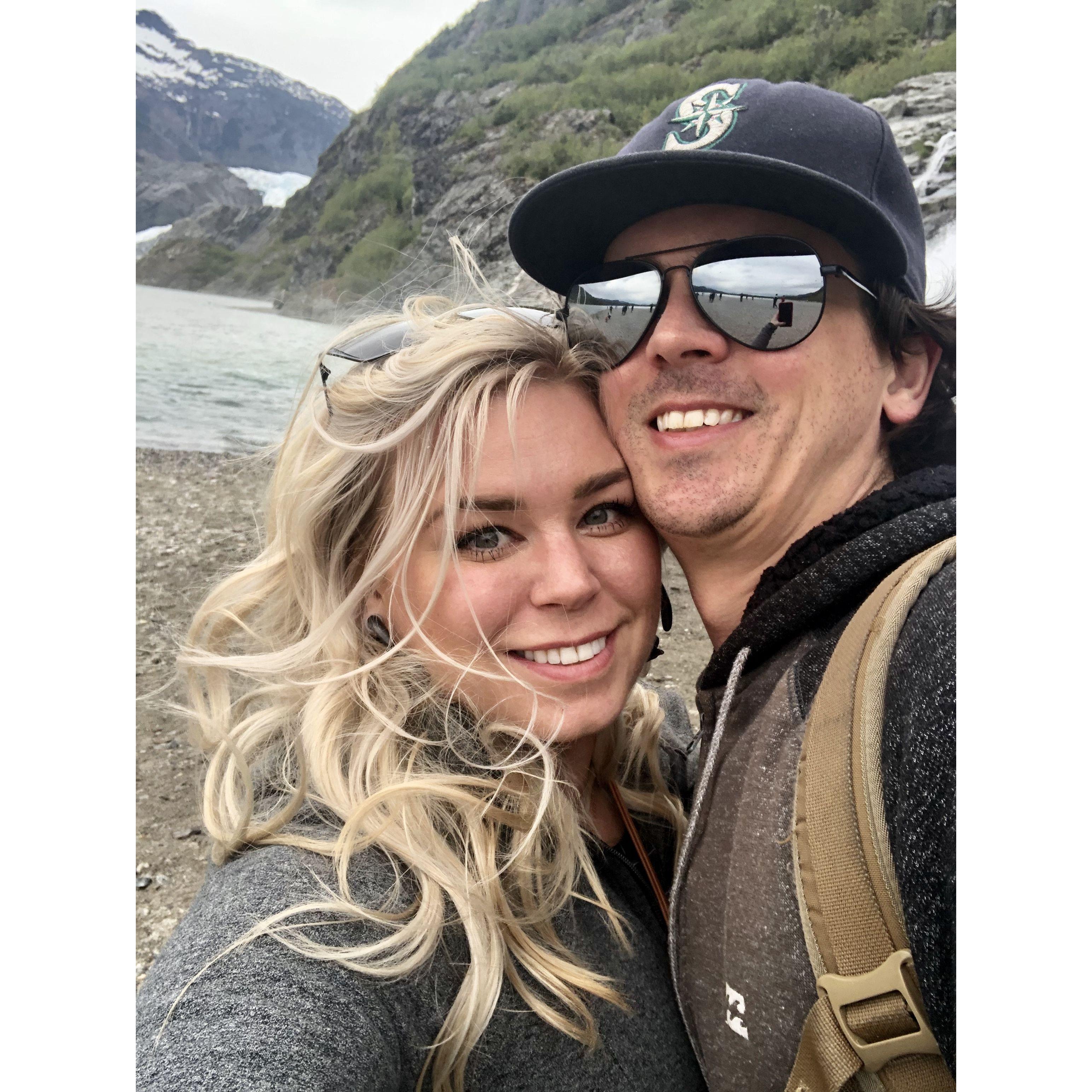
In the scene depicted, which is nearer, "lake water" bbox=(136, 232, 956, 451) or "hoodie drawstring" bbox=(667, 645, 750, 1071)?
"hoodie drawstring" bbox=(667, 645, 750, 1071)

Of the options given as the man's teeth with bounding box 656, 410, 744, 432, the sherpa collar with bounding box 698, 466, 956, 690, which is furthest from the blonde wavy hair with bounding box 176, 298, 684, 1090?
the sherpa collar with bounding box 698, 466, 956, 690

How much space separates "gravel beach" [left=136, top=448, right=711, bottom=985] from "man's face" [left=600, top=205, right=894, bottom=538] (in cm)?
182

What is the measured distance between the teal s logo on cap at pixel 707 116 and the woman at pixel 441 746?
1.58 ft

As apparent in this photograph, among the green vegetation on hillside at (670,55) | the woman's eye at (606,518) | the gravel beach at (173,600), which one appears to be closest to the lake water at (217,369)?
the gravel beach at (173,600)

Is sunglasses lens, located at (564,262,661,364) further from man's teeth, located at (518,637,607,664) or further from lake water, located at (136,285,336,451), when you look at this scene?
lake water, located at (136,285,336,451)

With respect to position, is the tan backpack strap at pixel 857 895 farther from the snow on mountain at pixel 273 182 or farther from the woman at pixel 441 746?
the snow on mountain at pixel 273 182

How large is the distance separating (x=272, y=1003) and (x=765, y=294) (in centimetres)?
150

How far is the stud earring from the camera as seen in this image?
5.60 ft

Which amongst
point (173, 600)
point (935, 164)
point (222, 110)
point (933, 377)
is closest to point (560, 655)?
point (933, 377)

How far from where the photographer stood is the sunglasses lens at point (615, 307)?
1654 millimetres

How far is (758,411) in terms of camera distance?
162cm
